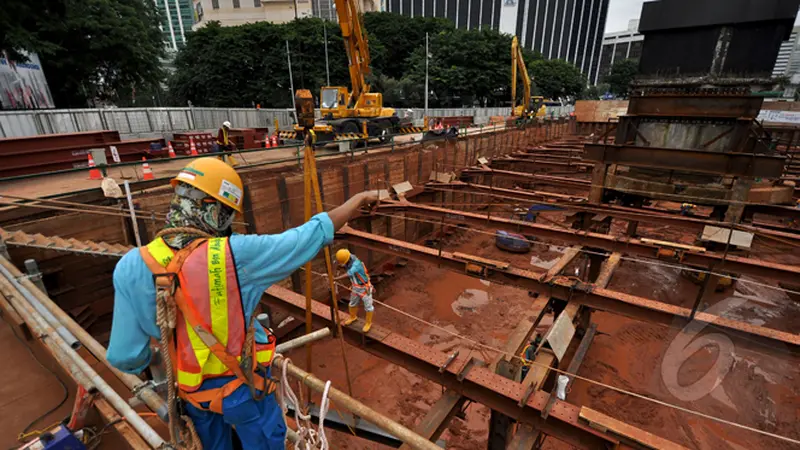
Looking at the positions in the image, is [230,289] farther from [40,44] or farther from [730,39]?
[40,44]

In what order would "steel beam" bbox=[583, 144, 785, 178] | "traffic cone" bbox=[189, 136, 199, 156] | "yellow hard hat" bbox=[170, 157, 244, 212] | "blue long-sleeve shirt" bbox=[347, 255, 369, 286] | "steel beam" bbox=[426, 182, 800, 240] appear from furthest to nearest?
"traffic cone" bbox=[189, 136, 199, 156] → "steel beam" bbox=[583, 144, 785, 178] → "steel beam" bbox=[426, 182, 800, 240] → "blue long-sleeve shirt" bbox=[347, 255, 369, 286] → "yellow hard hat" bbox=[170, 157, 244, 212]

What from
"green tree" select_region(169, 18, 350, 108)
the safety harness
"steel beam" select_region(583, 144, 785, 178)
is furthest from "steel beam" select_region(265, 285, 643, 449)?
"green tree" select_region(169, 18, 350, 108)

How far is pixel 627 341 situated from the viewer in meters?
8.05

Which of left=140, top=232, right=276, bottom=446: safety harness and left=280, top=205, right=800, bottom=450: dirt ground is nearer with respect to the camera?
left=140, top=232, right=276, bottom=446: safety harness

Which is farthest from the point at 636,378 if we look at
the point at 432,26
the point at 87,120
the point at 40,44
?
the point at 432,26

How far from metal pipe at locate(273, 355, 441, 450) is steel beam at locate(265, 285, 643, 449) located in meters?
1.66

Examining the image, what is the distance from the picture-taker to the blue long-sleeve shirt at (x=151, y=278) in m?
1.62

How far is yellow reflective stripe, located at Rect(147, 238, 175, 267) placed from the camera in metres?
1.60

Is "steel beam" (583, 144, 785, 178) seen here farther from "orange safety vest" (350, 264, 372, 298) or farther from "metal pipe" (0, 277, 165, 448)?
"metal pipe" (0, 277, 165, 448)

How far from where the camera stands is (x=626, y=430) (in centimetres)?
281

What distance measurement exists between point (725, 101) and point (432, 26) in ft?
156

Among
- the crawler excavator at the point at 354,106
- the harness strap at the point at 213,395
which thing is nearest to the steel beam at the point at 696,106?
the crawler excavator at the point at 354,106

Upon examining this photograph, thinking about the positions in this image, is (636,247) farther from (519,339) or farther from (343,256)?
(343,256)

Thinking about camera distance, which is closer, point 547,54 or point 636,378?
point 636,378
